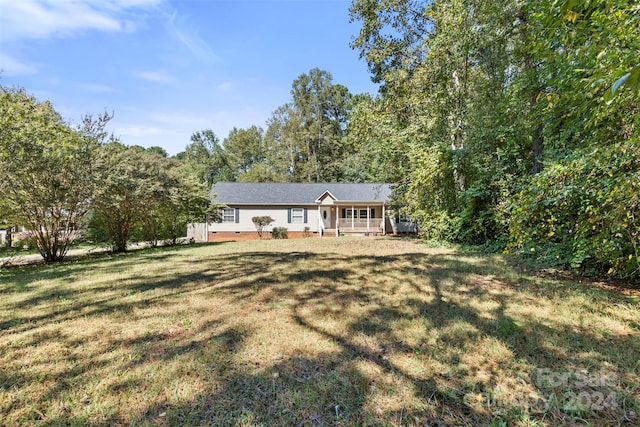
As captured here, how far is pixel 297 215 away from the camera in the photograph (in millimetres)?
22109

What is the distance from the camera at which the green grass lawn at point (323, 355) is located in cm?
209

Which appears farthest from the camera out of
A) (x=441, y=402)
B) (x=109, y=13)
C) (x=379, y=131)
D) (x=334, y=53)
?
(x=334, y=53)

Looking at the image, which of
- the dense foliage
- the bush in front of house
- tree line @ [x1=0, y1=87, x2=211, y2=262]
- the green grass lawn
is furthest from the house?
the green grass lawn

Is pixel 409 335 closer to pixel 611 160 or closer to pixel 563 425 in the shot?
pixel 563 425

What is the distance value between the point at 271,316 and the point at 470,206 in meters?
9.61

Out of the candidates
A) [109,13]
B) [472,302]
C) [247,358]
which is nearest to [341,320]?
[247,358]

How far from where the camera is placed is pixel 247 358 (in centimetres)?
281

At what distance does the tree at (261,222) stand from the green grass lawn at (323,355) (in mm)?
15328

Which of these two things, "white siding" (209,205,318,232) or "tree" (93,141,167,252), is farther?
"white siding" (209,205,318,232)

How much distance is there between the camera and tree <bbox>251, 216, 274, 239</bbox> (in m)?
20.6

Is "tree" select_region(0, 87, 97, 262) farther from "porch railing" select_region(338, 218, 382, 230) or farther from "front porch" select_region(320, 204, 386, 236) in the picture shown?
"porch railing" select_region(338, 218, 382, 230)

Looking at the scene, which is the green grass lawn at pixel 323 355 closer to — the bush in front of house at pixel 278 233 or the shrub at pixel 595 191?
the shrub at pixel 595 191

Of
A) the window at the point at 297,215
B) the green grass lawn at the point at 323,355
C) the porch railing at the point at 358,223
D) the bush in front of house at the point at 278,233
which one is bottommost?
the green grass lawn at the point at 323,355

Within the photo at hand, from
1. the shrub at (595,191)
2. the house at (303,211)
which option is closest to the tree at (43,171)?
the shrub at (595,191)
